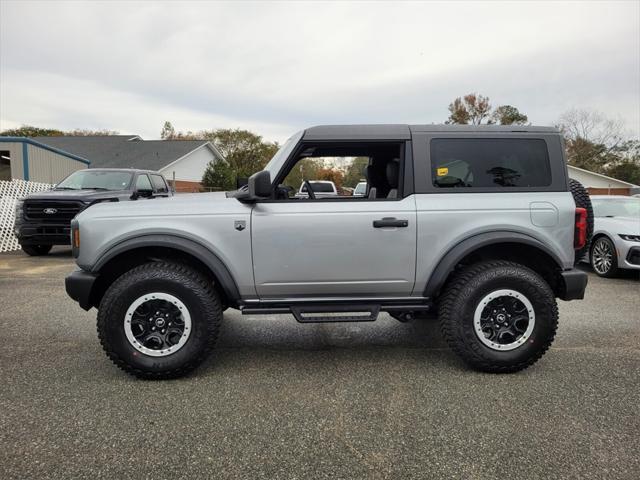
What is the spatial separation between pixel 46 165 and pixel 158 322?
18.8 meters

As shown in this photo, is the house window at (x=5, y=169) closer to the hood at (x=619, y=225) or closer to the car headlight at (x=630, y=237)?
the hood at (x=619, y=225)

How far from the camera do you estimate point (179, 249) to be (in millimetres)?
3270

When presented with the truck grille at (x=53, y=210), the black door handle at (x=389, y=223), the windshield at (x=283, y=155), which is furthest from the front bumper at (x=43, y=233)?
the black door handle at (x=389, y=223)

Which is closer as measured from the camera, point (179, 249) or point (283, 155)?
point (179, 249)

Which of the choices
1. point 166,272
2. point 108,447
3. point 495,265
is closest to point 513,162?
point 495,265

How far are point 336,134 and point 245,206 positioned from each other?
3.09 ft

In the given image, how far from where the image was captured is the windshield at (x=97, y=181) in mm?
9789

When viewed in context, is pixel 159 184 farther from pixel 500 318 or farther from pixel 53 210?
pixel 500 318

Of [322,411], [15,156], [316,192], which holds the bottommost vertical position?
[322,411]

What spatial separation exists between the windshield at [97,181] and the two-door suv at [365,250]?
709 cm

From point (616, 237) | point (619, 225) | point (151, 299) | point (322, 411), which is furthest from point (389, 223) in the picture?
point (619, 225)

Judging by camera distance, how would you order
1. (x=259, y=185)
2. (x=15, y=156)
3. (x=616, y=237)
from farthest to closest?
1. (x=15, y=156)
2. (x=616, y=237)
3. (x=259, y=185)

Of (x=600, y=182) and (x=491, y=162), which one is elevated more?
(x=600, y=182)

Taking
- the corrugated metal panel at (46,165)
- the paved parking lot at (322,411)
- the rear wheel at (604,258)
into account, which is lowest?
the paved parking lot at (322,411)
